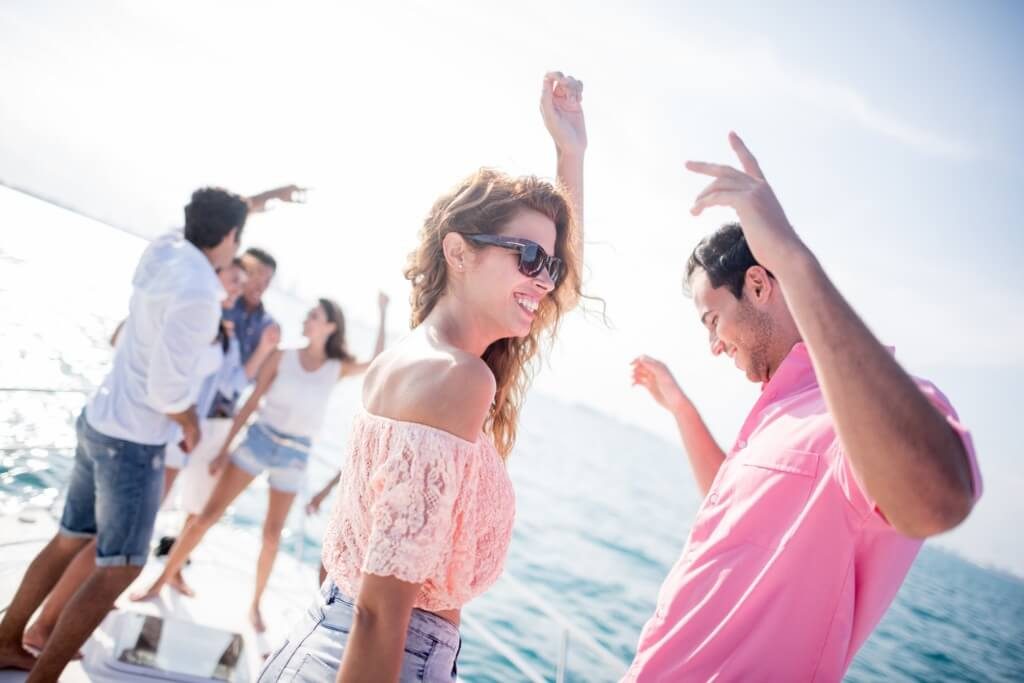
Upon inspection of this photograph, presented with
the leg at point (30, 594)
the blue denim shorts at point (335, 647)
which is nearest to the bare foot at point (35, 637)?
the leg at point (30, 594)

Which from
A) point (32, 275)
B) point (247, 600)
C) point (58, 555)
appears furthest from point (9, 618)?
point (32, 275)

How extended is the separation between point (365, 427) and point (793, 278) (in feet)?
3.04

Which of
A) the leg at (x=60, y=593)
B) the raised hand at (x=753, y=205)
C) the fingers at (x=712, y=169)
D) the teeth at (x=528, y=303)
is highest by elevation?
the fingers at (x=712, y=169)

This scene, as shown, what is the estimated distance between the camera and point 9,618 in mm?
2811

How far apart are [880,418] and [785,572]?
0.67 metres

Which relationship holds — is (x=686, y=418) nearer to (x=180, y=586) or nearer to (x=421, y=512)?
(x=421, y=512)

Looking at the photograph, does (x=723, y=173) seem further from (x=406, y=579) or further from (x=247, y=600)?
(x=247, y=600)

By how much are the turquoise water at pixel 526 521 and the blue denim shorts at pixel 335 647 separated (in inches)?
61.9

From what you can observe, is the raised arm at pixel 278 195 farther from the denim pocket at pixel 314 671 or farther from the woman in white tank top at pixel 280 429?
the denim pocket at pixel 314 671

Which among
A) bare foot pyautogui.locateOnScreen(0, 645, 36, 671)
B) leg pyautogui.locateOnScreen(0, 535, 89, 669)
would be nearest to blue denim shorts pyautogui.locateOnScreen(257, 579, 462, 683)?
leg pyautogui.locateOnScreen(0, 535, 89, 669)

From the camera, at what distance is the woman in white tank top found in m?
4.09

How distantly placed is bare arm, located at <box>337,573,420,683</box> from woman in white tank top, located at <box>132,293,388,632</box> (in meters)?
3.39

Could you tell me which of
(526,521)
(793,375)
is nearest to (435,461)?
(793,375)

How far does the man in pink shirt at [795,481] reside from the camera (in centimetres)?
84
